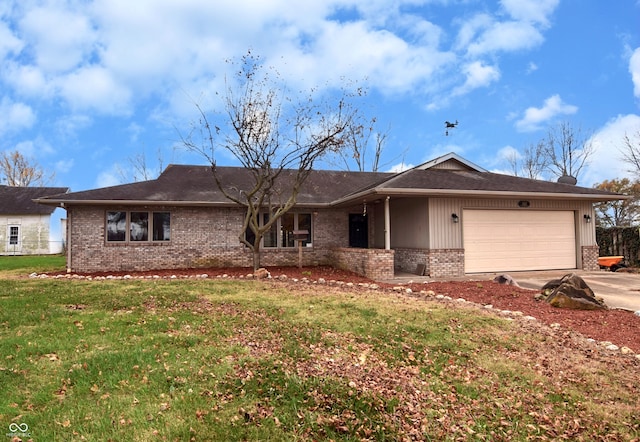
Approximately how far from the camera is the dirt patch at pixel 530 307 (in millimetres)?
5707

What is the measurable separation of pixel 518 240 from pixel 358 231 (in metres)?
6.09

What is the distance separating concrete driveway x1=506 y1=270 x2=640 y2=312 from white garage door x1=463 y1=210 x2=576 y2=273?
47cm

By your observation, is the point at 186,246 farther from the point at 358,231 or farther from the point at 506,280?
the point at 506,280

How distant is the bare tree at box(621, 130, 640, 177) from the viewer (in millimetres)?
20844

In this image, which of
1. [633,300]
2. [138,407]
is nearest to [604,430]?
[138,407]

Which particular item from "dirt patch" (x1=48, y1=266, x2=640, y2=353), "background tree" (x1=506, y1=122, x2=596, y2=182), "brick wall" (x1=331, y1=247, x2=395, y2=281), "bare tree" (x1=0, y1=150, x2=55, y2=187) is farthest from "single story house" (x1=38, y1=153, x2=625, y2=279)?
"bare tree" (x1=0, y1=150, x2=55, y2=187)

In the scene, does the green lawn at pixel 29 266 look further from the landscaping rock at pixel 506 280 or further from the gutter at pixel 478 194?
the landscaping rock at pixel 506 280

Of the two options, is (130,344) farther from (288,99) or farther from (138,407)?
(288,99)

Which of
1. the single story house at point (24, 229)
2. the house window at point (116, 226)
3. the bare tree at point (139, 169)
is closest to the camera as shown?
the house window at point (116, 226)

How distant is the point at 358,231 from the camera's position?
1664cm

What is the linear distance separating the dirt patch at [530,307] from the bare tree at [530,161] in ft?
77.8

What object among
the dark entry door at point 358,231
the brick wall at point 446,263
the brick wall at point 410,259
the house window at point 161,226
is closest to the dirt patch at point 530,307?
the brick wall at point 446,263

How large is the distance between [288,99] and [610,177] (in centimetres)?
2812

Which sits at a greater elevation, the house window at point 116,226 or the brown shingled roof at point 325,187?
the brown shingled roof at point 325,187
